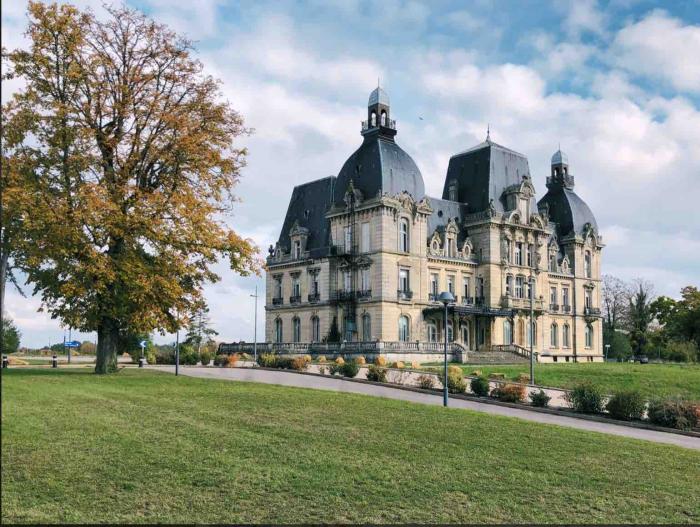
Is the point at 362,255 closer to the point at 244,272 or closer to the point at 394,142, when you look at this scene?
the point at 394,142

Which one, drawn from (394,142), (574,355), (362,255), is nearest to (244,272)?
(362,255)

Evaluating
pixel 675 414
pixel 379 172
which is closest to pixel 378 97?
pixel 379 172

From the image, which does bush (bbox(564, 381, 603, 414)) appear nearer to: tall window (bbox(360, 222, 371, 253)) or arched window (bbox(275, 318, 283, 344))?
tall window (bbox(360, 222, 371, 253))

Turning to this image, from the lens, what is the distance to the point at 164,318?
29047mm

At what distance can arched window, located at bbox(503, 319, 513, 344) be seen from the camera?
7212 cm

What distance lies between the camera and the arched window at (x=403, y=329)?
212 ft

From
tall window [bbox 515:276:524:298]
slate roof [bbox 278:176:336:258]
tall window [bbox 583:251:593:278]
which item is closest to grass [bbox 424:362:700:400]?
tall window [bbox 515:276:524:298]

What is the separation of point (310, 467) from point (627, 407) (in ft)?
53.6

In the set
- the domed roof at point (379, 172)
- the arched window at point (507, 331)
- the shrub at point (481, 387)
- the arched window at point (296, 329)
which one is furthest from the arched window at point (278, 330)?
the shrub at point (481, 387)

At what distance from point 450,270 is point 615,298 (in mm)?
49262

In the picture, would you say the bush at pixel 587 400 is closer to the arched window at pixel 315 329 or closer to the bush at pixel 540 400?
the bush at pixel 540 400

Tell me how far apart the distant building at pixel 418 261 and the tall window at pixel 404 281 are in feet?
0.37

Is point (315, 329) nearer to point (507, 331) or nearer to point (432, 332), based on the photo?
point (432, 332)

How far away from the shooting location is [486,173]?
74.5 m
